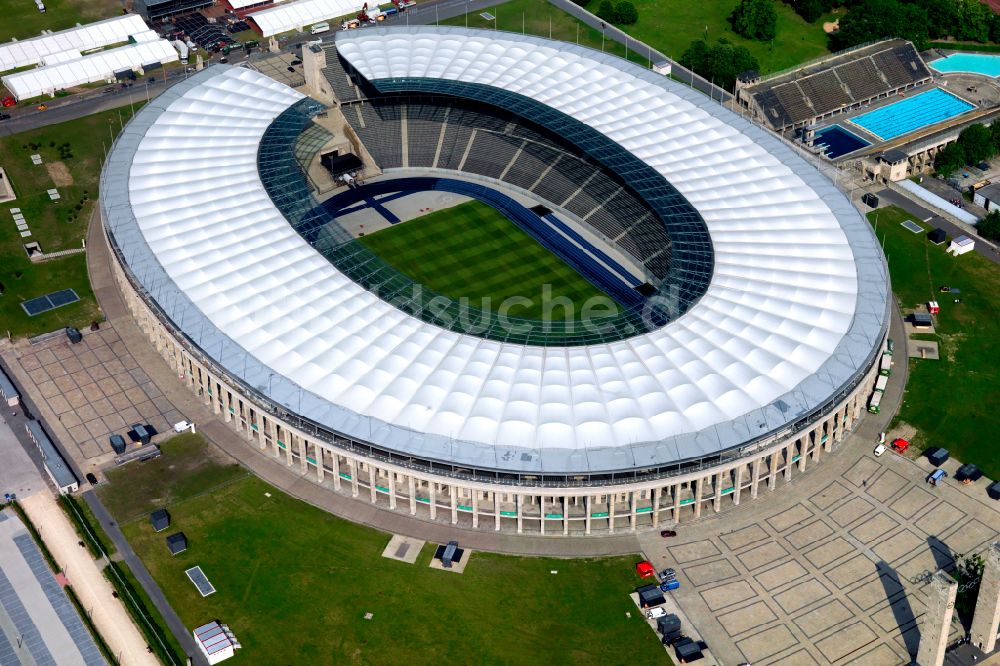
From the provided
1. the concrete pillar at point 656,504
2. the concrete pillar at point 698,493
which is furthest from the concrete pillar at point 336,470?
the concrete pillar at point 698,493

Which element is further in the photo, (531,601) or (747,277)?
(747,277)

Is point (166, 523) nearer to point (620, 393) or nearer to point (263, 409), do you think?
point (263, 409)

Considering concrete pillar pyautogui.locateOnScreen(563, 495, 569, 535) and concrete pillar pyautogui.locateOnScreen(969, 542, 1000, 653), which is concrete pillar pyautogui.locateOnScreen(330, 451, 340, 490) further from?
concrete pillar pyautogui.locateOnScreen(969, 542, 1000, 653)

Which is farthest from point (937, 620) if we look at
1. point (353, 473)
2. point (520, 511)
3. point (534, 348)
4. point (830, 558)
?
point (353, 473)

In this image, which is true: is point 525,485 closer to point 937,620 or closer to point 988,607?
point 937,620

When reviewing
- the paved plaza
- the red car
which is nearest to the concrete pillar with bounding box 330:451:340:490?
the paved plaza

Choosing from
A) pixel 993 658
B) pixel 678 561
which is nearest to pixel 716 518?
pixel 678 561

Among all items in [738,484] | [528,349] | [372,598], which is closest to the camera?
[372,598]
